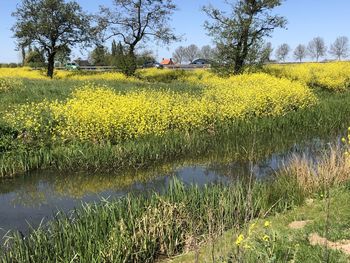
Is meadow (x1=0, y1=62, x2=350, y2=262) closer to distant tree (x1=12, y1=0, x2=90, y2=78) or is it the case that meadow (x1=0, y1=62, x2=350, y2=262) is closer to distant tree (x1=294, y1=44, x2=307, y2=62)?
distant tree (x1=12, y1=0, x2=90, y2=78)

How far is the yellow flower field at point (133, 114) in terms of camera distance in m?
12.7

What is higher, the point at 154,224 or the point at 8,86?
the point at 8,86

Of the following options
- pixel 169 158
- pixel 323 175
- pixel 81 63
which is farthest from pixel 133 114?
pixel 81 63

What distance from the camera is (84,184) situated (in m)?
10.5

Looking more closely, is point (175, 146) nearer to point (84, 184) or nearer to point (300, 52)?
point (84, 184)

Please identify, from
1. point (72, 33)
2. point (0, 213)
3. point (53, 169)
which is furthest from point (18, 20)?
point (0, 213)

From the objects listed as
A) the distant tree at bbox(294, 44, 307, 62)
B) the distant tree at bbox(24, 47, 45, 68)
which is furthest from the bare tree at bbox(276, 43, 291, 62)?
the distant tree at bbox(24, 47, 45, 68)

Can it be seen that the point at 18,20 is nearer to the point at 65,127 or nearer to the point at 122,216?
the point at 65,127

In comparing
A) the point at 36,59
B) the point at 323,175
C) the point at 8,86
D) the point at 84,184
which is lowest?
the point at 84,184

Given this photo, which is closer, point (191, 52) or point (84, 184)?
point (84, 184)

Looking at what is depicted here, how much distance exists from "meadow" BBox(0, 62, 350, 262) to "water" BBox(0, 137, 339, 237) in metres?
0.21

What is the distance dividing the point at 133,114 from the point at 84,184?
11.2 feet

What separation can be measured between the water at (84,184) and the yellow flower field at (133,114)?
1.87m

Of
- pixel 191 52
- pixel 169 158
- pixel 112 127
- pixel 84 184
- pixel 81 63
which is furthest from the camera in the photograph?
pixel 191 52
